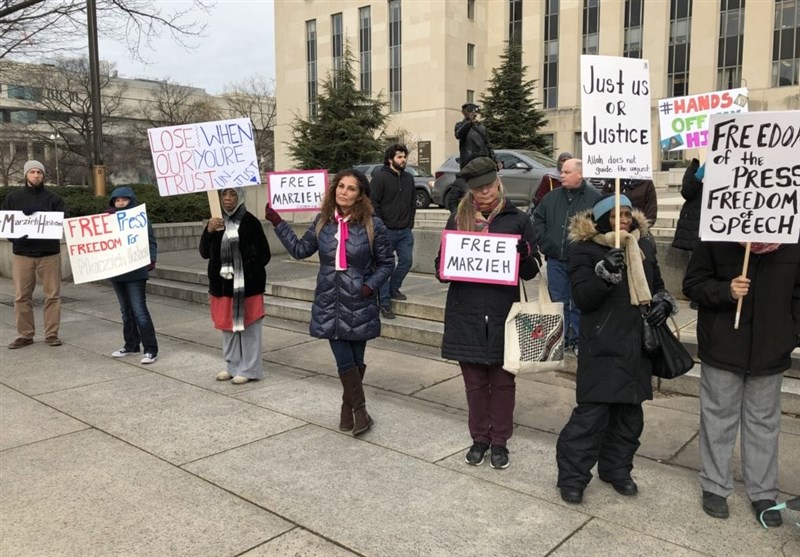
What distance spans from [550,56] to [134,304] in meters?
41.7

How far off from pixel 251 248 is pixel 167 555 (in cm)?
328

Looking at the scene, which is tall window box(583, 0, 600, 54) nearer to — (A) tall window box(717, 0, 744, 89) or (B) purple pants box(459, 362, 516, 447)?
(A) tall window box(717, 0, 744, 89)

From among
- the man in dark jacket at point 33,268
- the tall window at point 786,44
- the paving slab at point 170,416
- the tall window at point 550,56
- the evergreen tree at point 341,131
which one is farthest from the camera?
the tall window at point 550,56

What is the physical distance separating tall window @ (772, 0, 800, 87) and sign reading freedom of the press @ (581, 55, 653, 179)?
37505 mm

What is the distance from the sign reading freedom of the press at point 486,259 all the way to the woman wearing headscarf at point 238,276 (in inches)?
95.6

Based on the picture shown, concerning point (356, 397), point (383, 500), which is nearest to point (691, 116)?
point (356, 397)

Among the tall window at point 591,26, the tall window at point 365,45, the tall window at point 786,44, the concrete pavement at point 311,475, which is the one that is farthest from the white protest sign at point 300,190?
the tall window at point 365,45

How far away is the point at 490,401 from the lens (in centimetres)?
434

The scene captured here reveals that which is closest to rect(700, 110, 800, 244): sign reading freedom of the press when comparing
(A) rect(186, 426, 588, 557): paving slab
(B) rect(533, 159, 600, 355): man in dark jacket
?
(A) rect(186, 426, 588, 557): paving slab

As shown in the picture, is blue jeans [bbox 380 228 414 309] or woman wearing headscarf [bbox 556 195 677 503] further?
blue jeans [bbox 380 228 414 309]

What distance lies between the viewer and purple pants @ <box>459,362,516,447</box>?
13.8ft

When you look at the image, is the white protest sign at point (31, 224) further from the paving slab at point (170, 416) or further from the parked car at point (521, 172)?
the parked car at point (521, 172)

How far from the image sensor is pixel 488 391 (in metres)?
4.30

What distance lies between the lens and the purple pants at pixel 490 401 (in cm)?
422
